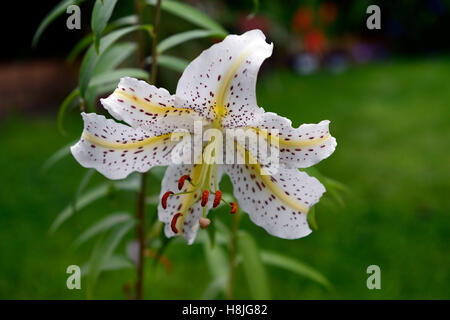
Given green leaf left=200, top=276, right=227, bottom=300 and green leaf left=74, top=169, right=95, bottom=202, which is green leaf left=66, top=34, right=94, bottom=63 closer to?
green leaf left=74, top=169, right=95, bottom=202

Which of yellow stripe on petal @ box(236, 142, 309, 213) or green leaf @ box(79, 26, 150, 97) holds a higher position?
green leaf @ box(79, 26, 150, 97)

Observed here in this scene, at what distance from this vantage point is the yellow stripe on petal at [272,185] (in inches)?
33.6

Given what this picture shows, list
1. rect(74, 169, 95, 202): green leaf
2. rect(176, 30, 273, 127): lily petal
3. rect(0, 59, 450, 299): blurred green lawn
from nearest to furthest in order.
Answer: rect(176, 30, 273, 127): lily petal → rect(74, 169, 95, 202): green leaf → rect(0, 59, 450, 299): blurred green lawn

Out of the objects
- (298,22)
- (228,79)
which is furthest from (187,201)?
(298,22)

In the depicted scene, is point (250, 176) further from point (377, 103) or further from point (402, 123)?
point (377, 103)

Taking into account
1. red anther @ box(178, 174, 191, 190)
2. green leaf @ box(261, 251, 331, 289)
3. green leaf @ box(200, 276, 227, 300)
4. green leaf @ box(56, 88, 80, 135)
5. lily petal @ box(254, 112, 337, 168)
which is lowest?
green leaf @ box(200, 276, 227, 300)

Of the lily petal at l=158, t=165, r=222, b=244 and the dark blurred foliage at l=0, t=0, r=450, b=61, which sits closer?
the lily petal at l=158, t=165, r=222, b=244

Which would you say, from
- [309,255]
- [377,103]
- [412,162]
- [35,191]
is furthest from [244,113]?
[377,103]

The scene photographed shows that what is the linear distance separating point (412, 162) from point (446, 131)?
0.52m

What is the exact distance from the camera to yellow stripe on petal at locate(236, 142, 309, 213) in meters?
0.85

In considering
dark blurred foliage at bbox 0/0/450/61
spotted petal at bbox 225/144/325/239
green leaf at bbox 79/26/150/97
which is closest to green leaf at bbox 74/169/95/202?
green leaf at bbox 79/26/150/97

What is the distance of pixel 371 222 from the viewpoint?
7.34ft

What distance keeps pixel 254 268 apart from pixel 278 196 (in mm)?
350

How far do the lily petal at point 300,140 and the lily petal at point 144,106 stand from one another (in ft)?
0.40
